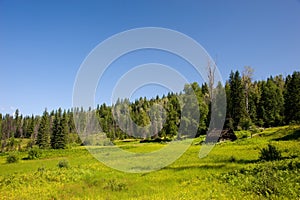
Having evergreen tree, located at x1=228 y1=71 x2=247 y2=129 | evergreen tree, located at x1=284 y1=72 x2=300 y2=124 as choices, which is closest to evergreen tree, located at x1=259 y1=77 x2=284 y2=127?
evergreen tree, located at x1=284 y1=72 x2=300 y2=124

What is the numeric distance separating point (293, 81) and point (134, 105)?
95.1 metres

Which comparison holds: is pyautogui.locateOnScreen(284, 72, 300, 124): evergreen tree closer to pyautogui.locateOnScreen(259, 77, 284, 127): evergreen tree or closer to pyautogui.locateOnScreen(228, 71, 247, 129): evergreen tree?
pyautogui.locateOnScreen(259, 77, 284, 127): evergreen tree

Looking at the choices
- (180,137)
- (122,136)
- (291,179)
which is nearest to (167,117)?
(180,137)

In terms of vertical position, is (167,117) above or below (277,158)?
above

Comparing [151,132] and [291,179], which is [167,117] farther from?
[291,179]

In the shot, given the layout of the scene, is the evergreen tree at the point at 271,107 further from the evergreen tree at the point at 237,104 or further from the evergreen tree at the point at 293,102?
the evergreen tree at the point at 237,104

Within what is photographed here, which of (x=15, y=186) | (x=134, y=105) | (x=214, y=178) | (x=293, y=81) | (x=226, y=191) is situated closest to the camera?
(x=226, y=191)

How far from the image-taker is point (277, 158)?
17562 mm

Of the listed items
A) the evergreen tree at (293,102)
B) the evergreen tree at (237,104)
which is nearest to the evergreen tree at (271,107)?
the evergreen tree at (293,102)

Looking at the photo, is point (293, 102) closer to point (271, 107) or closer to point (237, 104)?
point (271, 107)

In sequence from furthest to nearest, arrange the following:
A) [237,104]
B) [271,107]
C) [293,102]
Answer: [271,107] → [237,104] → [293,102]

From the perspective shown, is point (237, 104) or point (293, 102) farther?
point (237, 104)

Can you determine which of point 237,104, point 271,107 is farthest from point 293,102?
point 237,104

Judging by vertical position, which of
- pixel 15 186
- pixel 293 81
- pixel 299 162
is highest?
pixel 293 81
